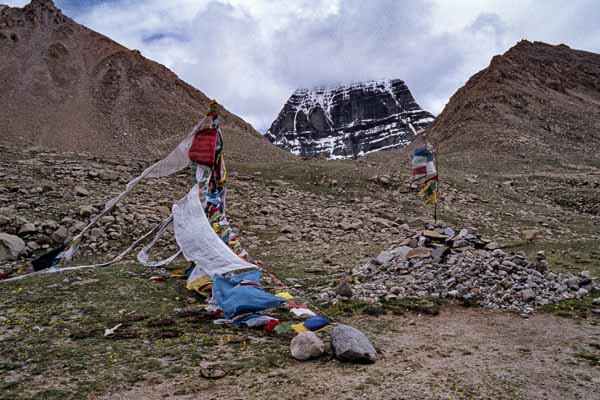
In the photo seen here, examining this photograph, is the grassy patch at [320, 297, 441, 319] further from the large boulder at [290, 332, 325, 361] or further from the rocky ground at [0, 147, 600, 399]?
the large boulder at [290, 332, 325, 361]

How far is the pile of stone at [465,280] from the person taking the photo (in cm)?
652

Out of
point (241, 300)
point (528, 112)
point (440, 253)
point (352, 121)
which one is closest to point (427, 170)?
point (440, 253)

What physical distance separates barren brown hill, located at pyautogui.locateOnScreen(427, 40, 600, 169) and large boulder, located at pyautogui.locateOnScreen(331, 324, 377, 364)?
26.5 m

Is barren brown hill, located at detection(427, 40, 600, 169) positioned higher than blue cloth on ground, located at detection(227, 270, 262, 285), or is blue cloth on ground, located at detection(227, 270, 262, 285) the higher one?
barren brown hill, located at detection(427, 40, 600, 169)

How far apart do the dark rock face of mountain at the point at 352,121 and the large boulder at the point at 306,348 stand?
503 feet

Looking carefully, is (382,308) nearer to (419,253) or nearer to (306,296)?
(306,296)

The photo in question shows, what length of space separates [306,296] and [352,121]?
180584 mm

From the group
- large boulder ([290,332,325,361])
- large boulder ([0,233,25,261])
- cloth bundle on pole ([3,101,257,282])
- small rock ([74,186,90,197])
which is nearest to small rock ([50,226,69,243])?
large boulder ([0,233,25,261])

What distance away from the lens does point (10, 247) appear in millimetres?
8508

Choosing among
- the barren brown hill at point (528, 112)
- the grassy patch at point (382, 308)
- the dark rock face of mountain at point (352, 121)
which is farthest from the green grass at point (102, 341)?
the dark rock face of mountain at point (352, 121)

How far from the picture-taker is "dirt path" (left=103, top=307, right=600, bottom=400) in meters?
3.38

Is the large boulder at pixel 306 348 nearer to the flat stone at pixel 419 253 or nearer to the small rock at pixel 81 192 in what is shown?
the flat stone at pixel 419 253

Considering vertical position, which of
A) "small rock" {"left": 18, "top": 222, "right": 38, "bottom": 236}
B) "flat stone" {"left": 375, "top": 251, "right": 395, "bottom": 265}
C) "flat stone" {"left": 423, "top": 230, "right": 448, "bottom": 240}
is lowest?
"flat stone" {"left": 375, "top": 251, "right": 395, "bottom": 265}

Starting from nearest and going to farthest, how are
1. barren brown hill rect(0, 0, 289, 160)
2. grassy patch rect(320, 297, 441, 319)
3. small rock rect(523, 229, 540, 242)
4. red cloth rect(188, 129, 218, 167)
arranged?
grassy patch rect(320, 297, 441, 319) → red cloth rect(188, 129, 218, 167) → small rock rect(523, 229, 540, 242) → barren brown hill rect(0, 0, 289, 160)
